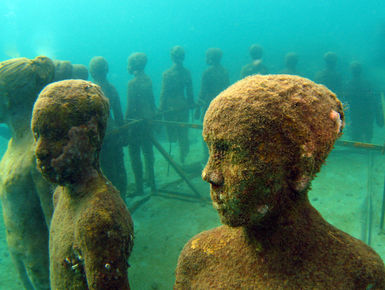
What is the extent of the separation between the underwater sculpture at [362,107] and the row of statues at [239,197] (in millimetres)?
8836

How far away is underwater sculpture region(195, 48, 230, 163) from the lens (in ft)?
30.3

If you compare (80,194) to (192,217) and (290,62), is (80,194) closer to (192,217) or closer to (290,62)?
(192,217)

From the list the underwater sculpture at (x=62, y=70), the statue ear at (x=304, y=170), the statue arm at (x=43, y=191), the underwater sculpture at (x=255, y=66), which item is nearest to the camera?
the statue ear at (x=304, y=170)

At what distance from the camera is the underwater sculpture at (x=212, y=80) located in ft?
30.3

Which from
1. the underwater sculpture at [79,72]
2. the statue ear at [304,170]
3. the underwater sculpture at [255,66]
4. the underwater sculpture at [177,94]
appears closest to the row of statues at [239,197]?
the statue ear at [304,170]

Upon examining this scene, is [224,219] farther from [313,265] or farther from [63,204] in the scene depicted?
[63,204]

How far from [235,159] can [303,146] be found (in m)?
0.27

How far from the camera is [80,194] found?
169 cm

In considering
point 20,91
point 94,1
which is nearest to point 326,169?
point 20,91

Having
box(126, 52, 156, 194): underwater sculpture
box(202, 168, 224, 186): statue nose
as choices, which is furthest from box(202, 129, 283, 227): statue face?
box(126, 52, 156, 194): underwater sculpture

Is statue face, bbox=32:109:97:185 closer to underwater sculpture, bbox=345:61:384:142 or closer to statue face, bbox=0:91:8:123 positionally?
statue face, bbox=0:91:8:123

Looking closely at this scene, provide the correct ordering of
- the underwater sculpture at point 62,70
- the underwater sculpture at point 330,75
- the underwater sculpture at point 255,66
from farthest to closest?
the underwater sculpture at point 330,75
the underwater sculpture at point 255,66
the underwater sculpture at point 62,70

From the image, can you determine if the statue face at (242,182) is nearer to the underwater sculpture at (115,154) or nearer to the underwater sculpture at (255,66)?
the underwater sculpture at (115,154)

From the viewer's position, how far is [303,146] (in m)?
0.95
